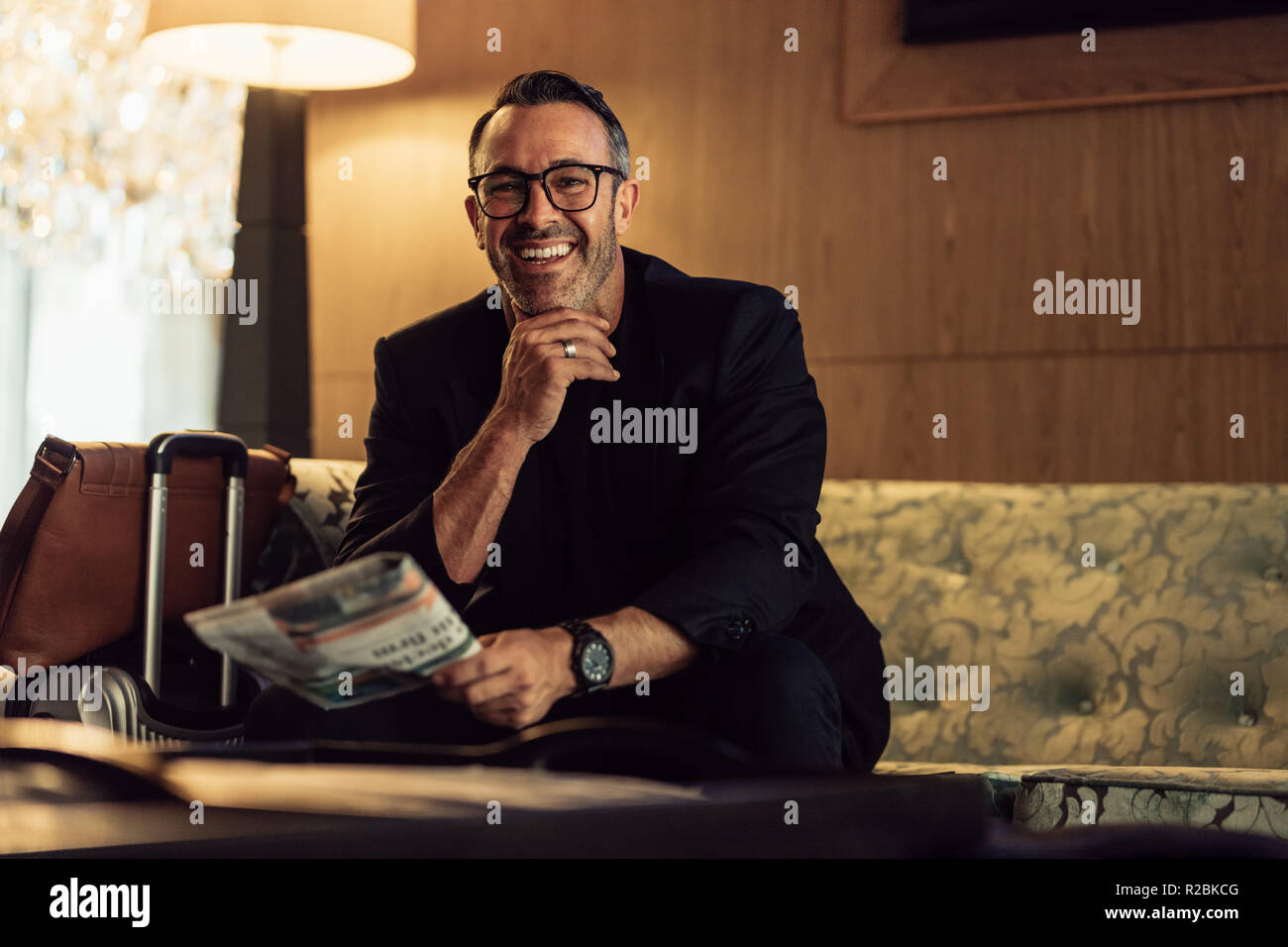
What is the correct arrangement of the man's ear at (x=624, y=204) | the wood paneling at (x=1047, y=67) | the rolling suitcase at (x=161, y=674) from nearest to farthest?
1. the rolling suitcase at (x=161, y=674)
2. the man's ear at (x=624, y=204)
3. the wood paneling at (x=1047, y=67)

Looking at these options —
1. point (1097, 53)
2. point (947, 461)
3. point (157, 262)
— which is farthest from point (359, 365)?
point (1097, 53)

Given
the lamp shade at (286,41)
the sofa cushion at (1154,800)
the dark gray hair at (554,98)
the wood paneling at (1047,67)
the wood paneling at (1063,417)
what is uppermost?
the lamp shade at (286,41)

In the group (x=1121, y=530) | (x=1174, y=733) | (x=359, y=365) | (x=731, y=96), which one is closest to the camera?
(x=1174, y=733)

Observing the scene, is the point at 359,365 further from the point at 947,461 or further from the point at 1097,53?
the point at 1097,53

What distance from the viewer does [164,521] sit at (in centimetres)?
206

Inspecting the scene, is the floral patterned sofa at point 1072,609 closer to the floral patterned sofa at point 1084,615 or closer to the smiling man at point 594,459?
the floral patterned sofa at point 1084,615

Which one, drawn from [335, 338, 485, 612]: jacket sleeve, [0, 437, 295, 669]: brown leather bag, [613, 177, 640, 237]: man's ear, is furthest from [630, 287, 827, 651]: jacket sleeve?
[0, 437, 295, 669]: brown leather bag

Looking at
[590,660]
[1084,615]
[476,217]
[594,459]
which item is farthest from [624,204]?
[1084,615]

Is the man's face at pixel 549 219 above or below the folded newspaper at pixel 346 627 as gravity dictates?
above

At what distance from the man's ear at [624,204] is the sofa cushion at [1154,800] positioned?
1017 millimetres

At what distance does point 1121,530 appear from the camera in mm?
2141

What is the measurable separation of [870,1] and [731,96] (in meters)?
0.37

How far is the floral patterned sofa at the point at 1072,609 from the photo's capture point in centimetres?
200

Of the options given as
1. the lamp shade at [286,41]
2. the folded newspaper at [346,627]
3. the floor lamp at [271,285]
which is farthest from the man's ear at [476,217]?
the floor lamp at [271,285]
